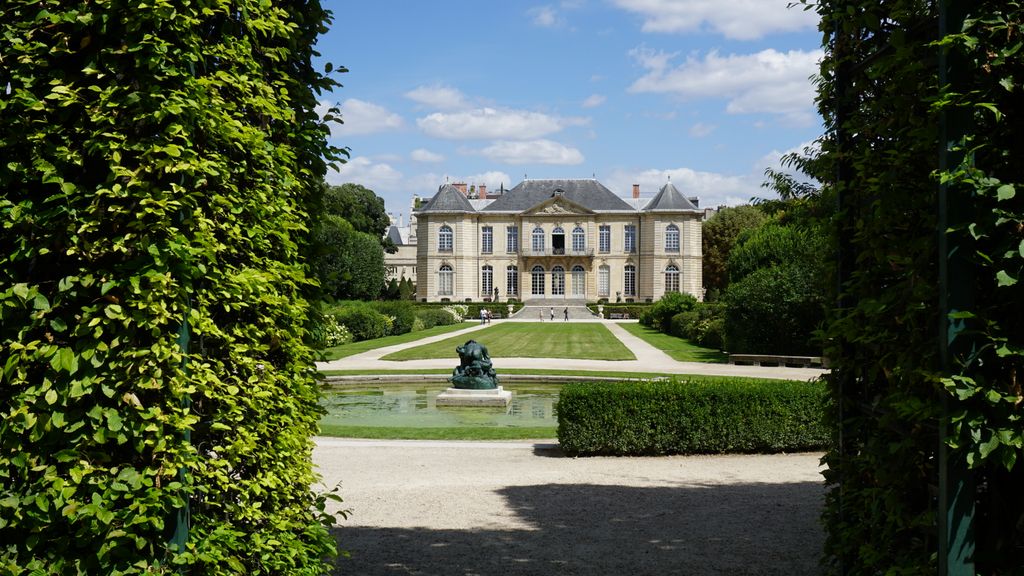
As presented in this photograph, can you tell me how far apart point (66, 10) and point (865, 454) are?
3.45 metres

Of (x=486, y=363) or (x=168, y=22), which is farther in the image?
(x=486, y=363)

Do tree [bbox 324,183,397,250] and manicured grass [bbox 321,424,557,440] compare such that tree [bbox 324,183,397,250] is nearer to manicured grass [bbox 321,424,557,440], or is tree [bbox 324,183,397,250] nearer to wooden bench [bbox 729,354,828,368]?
wooden bench [bbox 729,354,828,368]

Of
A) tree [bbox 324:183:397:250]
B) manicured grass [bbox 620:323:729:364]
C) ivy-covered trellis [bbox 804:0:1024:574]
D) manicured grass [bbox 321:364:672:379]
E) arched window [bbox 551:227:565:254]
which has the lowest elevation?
manicured grass [bbox 321:364:672:379]

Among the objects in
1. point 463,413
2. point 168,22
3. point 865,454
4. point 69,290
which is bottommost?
point 463,413

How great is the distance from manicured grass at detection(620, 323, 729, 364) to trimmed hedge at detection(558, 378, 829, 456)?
11.4 meters

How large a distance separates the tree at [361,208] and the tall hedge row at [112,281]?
51797 mm

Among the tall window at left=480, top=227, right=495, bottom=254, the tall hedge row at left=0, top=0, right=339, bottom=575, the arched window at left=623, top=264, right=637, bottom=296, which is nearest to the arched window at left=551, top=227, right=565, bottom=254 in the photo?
the tall window at left=480, top=227, right=495, bottom=254

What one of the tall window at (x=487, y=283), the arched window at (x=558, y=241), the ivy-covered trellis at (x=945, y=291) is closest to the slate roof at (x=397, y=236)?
the tall window at (x=487, y=283)

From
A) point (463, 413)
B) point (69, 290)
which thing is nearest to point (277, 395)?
point (69, 290)

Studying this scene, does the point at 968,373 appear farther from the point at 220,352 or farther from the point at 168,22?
the point at 168,22

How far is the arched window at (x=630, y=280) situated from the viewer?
59.4 m

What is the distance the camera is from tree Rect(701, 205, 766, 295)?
5672cm

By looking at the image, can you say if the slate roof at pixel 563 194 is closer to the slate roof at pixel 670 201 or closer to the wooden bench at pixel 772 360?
the slate roof at pixel 670 201

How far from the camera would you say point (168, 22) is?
2.93 m
